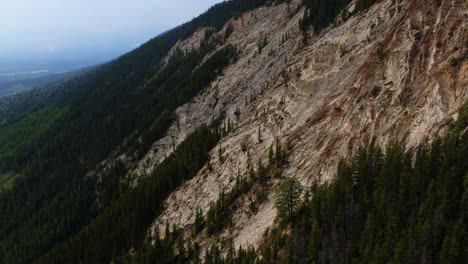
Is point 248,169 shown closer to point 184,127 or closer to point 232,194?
point 232,194

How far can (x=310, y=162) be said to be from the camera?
74.8 m

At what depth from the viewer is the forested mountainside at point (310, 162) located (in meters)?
54.9

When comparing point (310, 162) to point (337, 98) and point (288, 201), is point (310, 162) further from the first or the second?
point (337, 98)

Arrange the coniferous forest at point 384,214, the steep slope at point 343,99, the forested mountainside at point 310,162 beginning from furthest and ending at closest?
the steep slope at point 343,99
the forested mountainside at point 310,162
the coniferous forest at point 384,214

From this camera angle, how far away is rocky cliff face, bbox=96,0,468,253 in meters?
62.3

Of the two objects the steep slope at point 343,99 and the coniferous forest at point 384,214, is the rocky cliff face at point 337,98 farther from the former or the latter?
the coniferous forest at point 384,214

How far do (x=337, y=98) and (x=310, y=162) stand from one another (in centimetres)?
1518

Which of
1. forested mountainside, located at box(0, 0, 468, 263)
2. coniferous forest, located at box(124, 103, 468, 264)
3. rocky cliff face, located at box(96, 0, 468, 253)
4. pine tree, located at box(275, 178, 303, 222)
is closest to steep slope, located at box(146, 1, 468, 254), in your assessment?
rocky cliff face, located at box(96, 0, 468, 253)

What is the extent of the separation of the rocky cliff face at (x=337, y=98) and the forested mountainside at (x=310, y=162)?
0.32m

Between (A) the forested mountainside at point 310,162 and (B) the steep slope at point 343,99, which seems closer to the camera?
(A) the forested mountainside at point 310,162

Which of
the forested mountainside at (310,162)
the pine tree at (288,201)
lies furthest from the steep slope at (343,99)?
the pine tree at (288,201)

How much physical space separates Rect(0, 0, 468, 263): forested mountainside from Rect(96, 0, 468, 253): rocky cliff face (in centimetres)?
32

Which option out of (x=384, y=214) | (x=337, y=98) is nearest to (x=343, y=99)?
(x=337, y=98)

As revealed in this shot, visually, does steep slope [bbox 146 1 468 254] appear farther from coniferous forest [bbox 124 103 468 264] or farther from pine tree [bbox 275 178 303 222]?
pine tree [bbox 275 178 303 222]
